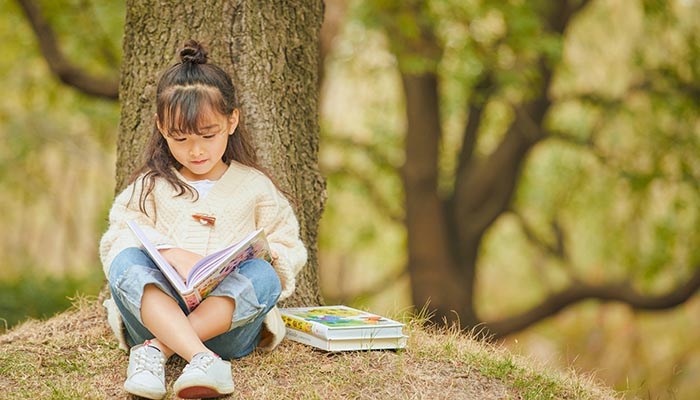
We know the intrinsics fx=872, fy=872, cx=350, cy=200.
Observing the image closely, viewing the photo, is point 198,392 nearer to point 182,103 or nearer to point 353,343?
point 353,343

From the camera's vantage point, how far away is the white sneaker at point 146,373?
293 centimetres

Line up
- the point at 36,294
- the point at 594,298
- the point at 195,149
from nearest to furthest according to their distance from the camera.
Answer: the point at 195,149 → the point at 36,294 → the point at 594,298

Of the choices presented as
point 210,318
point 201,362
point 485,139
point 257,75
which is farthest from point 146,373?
point 485,139

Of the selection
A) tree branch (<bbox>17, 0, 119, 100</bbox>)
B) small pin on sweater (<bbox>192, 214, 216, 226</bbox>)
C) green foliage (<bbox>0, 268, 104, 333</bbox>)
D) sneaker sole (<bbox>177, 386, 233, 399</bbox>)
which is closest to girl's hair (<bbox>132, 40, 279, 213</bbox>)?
small pin on sweater (<bbox>192, 214, 216, 226</bbox>)

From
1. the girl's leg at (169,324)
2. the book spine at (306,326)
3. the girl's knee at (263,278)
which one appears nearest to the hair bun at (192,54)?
the girl's knee at (263,278)

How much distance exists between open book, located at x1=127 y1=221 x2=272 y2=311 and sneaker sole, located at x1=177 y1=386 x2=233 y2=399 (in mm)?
362

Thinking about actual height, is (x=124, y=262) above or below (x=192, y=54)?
below

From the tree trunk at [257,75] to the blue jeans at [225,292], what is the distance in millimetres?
890

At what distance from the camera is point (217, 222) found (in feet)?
11.7

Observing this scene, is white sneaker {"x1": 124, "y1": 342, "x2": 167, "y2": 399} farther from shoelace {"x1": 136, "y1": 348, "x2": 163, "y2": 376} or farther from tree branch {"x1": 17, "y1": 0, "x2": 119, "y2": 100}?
tree branch {"x1": 17, "y1": 0, "x2": 119, "y2": 100}

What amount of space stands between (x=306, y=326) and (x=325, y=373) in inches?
13.3

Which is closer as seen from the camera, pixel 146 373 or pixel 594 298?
pixel 146 373

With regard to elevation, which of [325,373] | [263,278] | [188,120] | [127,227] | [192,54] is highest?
[192,54]

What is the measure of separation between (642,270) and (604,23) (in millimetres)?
3033
